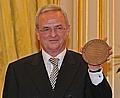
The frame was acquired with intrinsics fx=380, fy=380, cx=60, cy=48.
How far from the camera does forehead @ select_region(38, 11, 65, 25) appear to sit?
213 centimetres

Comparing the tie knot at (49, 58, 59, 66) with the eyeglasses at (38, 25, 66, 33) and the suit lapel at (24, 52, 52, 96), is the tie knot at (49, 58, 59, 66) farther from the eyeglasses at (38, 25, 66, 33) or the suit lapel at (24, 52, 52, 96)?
the eyeglasses at (38, 25, 66, 33)

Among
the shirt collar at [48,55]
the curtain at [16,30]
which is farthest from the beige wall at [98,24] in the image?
the shirt collar at [48,55]

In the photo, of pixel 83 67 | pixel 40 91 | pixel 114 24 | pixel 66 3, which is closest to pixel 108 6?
pixel 114 24

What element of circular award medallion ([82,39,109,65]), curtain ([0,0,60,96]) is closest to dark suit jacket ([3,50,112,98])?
circular award medallion ([82,39,109,65])

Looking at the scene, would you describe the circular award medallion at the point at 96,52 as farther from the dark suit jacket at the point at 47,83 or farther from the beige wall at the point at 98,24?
the beige wall at the point at 98,24

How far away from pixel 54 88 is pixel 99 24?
43.3 inches

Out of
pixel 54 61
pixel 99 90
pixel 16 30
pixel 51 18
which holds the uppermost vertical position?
pixel 51 18

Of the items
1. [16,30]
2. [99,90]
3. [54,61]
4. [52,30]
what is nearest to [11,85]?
[54,61]

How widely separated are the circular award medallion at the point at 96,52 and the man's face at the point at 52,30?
16cm

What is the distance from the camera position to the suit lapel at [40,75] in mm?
2111

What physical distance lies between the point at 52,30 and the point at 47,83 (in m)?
0.30

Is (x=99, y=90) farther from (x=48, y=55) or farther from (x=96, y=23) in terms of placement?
(x=96, y=23)

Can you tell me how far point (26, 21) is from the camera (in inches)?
111

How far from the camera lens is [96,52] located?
6.85 ft
